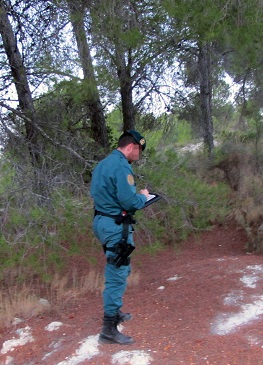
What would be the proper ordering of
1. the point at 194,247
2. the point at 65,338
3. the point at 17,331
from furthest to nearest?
the point at 194,247 → the point at 17,331 → the point at 65,338

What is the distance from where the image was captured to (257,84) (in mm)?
13875

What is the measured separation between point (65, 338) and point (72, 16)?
4391mm

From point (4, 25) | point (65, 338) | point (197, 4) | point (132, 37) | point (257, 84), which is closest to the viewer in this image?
point (65, 338)

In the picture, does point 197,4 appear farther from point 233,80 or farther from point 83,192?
point 233,80

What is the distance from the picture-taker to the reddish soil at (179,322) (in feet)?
12.1

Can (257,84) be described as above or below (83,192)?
above

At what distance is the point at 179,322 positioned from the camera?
4.39 metres

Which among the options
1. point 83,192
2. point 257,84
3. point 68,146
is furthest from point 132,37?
point 257,84

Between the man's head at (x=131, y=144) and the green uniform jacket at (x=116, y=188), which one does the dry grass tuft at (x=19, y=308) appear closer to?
the green uniform jacket at (x=116, y=188)

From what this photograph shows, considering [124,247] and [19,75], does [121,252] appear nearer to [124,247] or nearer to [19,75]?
[124,247]

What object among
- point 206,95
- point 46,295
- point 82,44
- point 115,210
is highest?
point 82,44

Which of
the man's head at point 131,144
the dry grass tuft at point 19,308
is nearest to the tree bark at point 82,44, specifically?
the man's head at point 131,144

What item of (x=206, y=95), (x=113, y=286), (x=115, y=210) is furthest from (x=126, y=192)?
(x=206, y=95)

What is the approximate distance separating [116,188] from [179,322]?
1.52 meters
